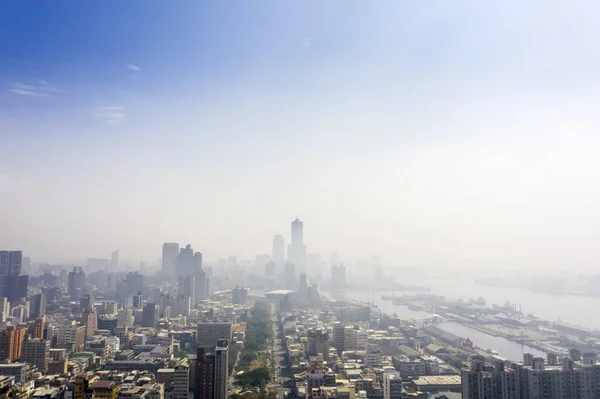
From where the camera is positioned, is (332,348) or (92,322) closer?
(332,348)

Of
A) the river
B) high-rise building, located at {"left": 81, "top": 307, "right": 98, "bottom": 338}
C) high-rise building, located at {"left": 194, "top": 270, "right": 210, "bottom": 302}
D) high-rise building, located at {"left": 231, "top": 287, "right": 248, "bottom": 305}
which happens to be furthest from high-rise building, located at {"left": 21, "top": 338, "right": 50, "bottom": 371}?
high-rise building, located at {"left": 194, "top": 270, "right": 210, "bottom": 302}

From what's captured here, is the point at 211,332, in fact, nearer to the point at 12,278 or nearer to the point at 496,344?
the point at 496,344

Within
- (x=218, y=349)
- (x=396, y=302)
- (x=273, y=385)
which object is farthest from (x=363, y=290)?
(x=218, y=349)

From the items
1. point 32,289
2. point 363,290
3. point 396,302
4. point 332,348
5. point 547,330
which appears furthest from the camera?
point 363,290

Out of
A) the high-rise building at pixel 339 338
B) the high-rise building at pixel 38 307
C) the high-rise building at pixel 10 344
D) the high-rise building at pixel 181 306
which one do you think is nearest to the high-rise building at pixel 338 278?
the high-rise building at pixel 181 306

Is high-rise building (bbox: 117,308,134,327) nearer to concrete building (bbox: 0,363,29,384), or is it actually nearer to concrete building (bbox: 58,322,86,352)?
concrete building (bbox: 58,322,86,352)

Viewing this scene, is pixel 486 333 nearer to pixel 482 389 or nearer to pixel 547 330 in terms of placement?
pixel 547 330
